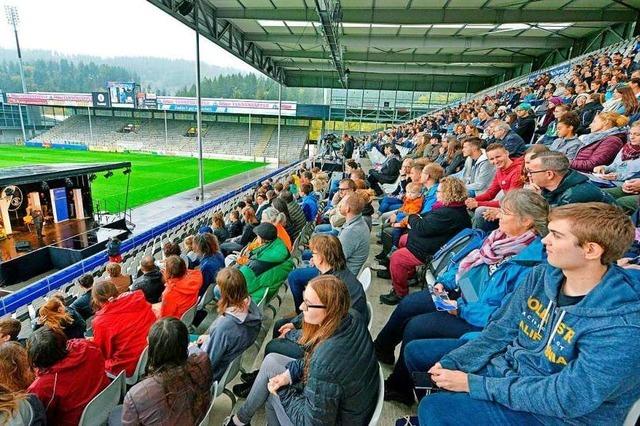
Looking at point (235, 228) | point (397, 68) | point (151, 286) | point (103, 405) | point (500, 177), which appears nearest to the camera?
point (103, 405)

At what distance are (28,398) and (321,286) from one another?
136 cm

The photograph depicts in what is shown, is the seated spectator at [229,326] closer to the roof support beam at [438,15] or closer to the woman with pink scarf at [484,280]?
the woman with pink scarf at [484,280]

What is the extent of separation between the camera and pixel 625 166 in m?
2.94

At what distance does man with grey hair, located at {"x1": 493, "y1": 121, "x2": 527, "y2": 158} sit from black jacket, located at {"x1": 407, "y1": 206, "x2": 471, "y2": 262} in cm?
180

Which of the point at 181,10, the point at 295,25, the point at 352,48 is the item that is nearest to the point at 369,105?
the point at 352,48

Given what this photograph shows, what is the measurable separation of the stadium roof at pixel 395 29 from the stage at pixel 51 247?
603 cm

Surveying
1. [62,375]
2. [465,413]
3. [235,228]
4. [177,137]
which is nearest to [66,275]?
[235,228]

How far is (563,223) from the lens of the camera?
1.15 meters

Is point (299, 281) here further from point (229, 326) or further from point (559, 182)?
point (559, 182)

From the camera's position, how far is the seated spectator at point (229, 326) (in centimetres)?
196

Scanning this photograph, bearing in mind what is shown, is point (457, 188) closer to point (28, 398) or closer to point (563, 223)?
point (563, 223)

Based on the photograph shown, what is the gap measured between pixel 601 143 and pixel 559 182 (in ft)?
4.96

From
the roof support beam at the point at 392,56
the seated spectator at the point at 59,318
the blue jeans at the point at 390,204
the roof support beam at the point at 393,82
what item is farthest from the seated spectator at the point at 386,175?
the roof support beam at the point at 393,82

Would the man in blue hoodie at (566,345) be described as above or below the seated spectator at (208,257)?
above
